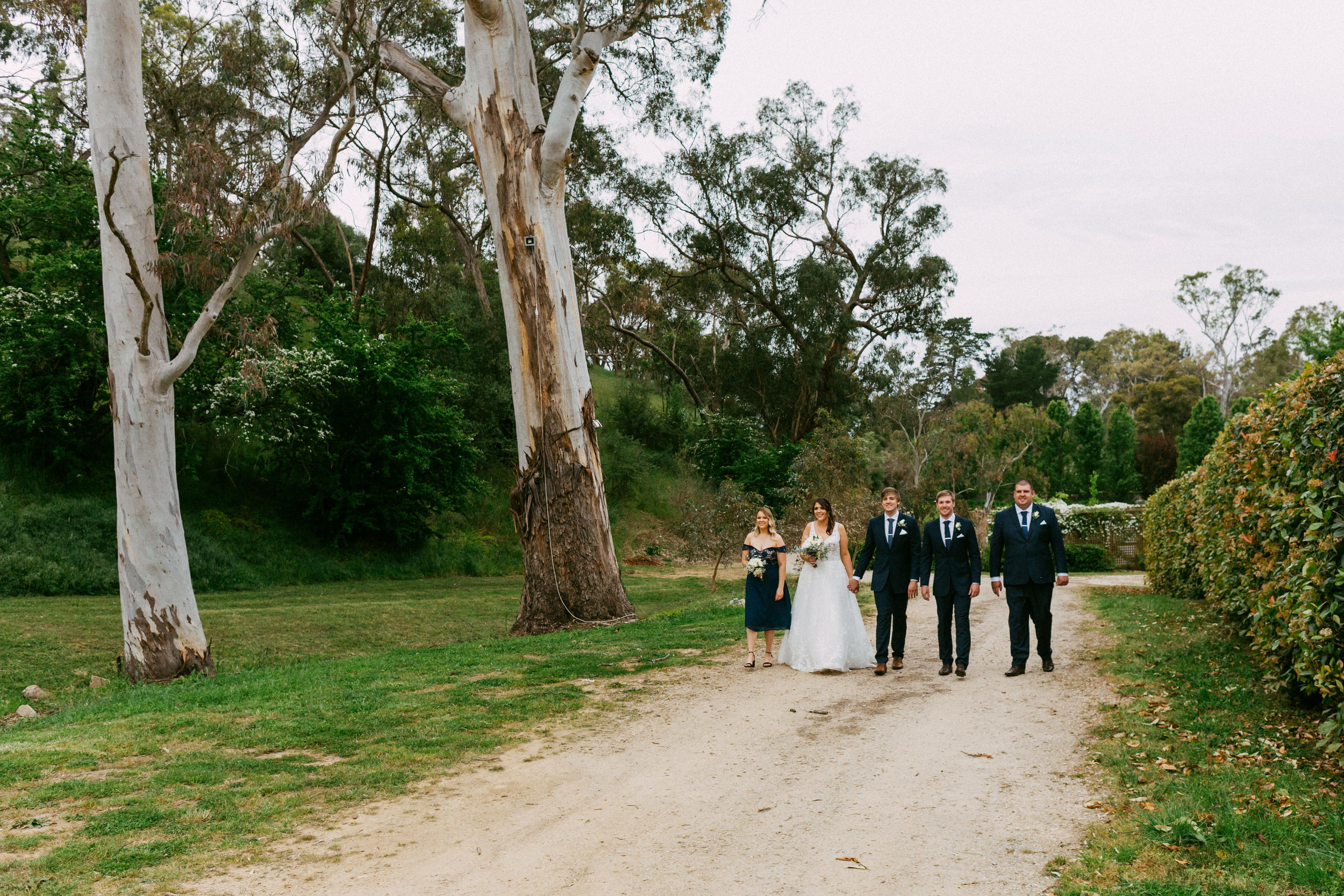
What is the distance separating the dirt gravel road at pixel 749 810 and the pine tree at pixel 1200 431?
41.6 meters

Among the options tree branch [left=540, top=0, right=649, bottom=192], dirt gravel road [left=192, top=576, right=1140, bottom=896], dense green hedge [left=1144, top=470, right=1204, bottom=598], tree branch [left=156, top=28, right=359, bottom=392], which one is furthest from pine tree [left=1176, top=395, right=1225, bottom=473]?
dirt gravel road [left=192, top=576, right=1140, bottom=896]

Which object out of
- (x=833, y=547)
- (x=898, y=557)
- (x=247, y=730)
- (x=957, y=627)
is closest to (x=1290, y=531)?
(x=957, y=627)

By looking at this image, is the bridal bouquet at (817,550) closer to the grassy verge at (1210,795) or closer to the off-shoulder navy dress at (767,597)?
the off-shoulder navy dress at (767,597)

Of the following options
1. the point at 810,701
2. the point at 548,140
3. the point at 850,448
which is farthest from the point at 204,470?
the point at 810,701

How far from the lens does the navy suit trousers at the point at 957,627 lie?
883 cm

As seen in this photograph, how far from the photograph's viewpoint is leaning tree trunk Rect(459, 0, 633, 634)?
14695mm

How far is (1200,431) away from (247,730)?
46.8 meters

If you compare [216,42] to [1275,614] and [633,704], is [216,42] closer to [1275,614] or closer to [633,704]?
[633,704]

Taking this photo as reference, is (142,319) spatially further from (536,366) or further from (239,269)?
(536,366)

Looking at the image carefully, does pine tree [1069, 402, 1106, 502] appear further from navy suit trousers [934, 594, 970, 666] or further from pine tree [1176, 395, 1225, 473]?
navy suit trousers [934, 594, 970, 666]

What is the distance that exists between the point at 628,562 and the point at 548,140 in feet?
59.7

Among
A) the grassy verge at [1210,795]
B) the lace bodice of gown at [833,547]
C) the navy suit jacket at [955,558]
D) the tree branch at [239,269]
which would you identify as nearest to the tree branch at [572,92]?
the tree branch at [239,269]

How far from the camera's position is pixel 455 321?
34281 mm

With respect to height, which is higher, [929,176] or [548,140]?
[929,176]
